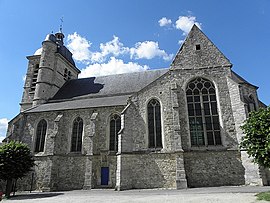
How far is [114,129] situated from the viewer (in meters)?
18.4

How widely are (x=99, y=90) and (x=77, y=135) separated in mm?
6620

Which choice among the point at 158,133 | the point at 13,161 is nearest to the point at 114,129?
the point at 158,133

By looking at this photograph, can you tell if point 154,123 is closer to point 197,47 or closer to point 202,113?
point 202,113

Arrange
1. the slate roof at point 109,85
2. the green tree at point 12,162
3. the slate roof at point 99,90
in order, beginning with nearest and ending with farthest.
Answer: the green tree at point 12,162, the slate roof at point 99,90, the slate roof at point 109,85

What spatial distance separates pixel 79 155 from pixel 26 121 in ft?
23.7

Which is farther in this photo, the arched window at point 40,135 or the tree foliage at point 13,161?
the arched window at point 40,135

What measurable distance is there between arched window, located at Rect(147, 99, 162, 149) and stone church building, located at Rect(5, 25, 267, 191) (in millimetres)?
74

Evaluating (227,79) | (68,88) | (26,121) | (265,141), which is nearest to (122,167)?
(265,141)

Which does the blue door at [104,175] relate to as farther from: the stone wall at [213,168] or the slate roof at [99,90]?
the stone wall at [213,168]

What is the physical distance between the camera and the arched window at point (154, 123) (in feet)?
50.7

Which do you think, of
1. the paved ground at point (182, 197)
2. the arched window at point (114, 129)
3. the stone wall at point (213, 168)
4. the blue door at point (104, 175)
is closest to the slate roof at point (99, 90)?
the arched window at point (114, 129)

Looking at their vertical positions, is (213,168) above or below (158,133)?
below

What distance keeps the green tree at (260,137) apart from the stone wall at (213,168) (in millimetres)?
3928

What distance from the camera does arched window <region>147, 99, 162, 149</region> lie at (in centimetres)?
1545
